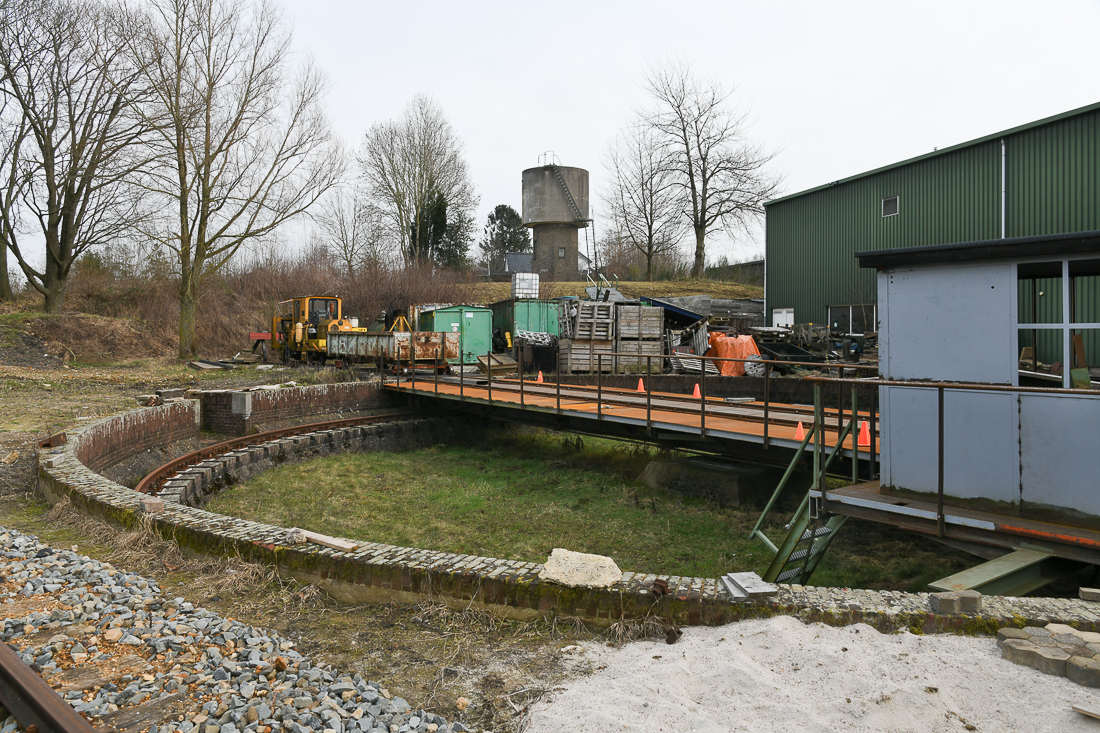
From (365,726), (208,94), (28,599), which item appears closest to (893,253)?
(365,726)

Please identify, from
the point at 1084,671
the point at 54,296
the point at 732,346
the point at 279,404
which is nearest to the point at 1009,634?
the point at 1084,671

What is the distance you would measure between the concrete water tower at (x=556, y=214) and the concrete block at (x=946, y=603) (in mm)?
42365

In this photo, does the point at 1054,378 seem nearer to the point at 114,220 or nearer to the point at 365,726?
the point at 365,726

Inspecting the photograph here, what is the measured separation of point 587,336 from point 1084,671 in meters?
17.7

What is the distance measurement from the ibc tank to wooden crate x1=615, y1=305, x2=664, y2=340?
25.2m

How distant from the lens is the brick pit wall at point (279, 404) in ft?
43.0

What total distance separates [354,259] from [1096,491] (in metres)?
41.0

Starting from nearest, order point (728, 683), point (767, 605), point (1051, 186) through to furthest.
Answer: point (728, 683) → point (767, 605) → point (1051, 186)

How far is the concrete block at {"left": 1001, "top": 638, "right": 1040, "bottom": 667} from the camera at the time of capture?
3.30 m

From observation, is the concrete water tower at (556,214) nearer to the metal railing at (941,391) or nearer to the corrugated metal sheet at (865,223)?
the corrugated metal sheet at (865,223)

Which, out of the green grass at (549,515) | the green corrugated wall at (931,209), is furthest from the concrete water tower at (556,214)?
the green grass at (549,515)

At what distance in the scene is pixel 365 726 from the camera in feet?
10.0

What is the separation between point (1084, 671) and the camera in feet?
10.1

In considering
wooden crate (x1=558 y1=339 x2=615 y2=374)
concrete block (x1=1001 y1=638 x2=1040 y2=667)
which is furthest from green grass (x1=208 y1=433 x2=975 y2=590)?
wooden crate (x1=558 y1=339 x2=615 y2=374)
